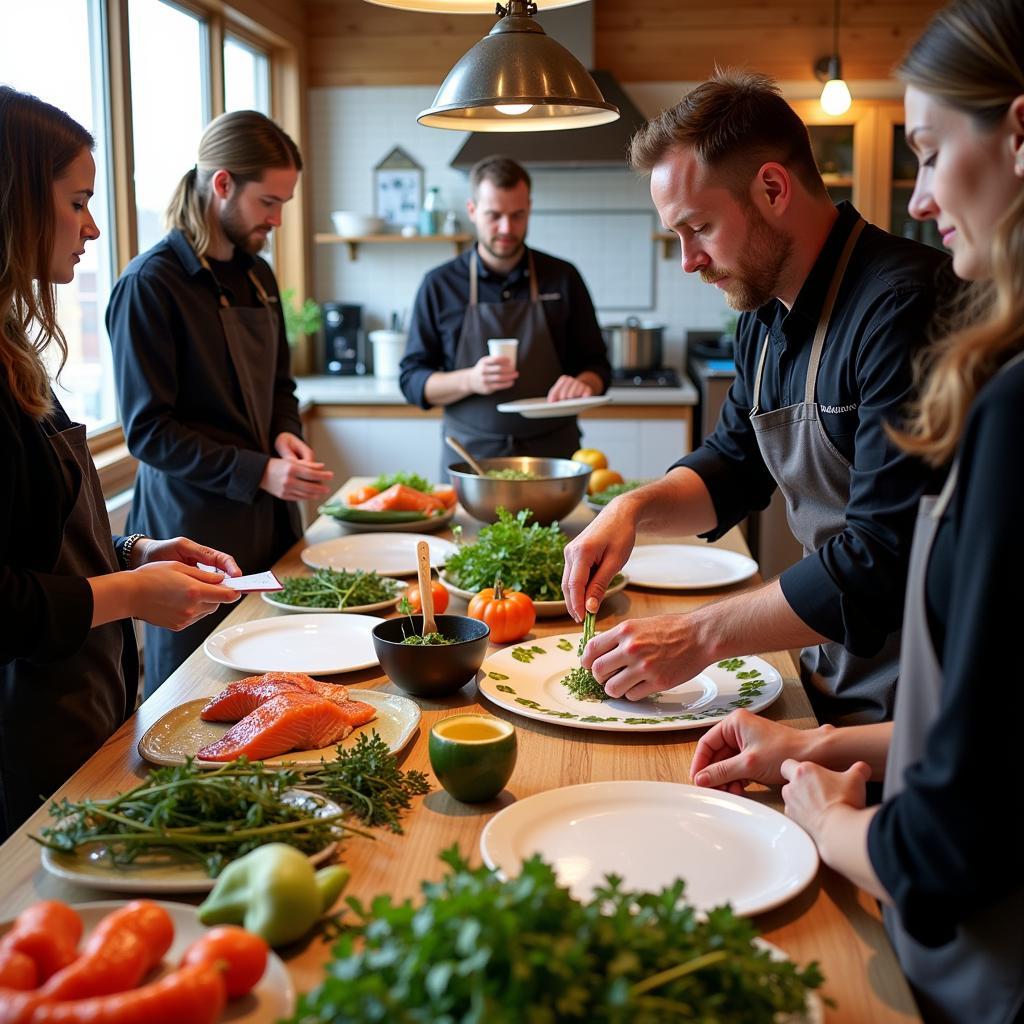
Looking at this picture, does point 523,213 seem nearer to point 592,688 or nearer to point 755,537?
point 755,537

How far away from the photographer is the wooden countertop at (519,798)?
3.51 feet

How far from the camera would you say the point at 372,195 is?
639cm

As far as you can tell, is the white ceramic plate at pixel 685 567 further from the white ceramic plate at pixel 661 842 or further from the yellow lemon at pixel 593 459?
the white ceramic plate at pixel 661 842

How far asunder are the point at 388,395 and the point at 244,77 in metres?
1.80

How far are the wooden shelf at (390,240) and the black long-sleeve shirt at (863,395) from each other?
4194 millimetres

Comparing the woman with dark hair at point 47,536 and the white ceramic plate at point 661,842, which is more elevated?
the woman with dark hair at point 47,536

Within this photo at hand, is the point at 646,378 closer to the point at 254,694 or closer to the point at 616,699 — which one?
the point at 616,699

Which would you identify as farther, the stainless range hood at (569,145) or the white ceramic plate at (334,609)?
the stainless range hood at (569,145)

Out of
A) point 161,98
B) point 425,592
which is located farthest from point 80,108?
point 425,592

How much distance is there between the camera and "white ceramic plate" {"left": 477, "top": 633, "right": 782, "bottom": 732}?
1.64 m

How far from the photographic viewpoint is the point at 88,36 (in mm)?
3990

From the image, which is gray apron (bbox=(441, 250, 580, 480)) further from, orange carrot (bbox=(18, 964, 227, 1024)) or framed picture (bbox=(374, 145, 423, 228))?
orange carrot (bbox=(18, 964, 227, 1024))

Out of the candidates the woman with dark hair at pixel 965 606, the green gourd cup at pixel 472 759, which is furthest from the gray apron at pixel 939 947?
the green gourd cup at pixel 472 759

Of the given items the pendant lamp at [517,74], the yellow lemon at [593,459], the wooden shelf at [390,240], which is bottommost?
the yellow lemon at [593,459]
